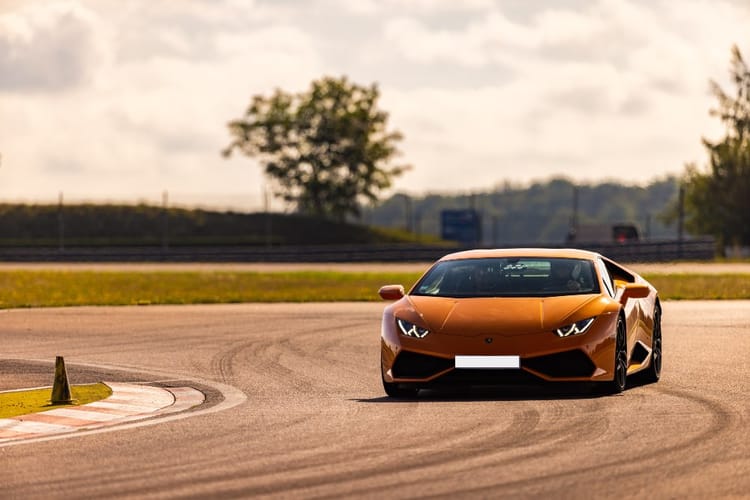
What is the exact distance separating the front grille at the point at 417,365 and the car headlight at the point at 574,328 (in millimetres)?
922

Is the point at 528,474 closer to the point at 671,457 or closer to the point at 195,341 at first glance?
the point at 671,457

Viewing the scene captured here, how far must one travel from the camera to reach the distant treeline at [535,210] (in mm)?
68062

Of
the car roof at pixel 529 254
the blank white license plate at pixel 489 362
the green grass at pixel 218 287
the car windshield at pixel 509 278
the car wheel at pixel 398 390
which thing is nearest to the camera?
the blank white license plate at pixel 489 362

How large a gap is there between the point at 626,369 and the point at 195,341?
7794 millimetres

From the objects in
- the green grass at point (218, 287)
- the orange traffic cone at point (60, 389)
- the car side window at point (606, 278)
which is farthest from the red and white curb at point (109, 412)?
the green grass at point (218, 287)

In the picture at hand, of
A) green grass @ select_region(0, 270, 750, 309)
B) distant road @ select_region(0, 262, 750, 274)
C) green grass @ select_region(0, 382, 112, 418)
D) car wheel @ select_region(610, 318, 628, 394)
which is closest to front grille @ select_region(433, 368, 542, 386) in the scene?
car wheel @ select_region(610, 318, 628, 394)

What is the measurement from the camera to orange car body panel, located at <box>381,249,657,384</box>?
11727mm

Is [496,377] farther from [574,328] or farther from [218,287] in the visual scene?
[218,287]

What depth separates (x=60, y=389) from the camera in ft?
40.8

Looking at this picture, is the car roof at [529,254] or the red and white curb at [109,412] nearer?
the red and white curb at [109,412]

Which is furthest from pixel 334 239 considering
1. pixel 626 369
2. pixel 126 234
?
pixel 626 369

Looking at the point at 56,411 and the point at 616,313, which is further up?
the point at 616,313

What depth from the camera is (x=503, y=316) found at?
470 inches

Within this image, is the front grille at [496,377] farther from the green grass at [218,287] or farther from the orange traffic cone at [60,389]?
the green grass at [218,287]
